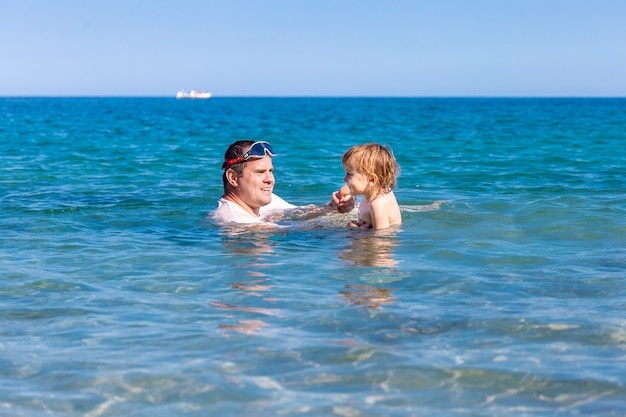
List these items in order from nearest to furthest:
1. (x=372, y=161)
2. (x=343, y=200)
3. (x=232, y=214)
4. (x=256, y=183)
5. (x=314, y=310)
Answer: (x=314, y=310)
(x=372, y=161)
(x=343, y=200)
(x=256, y=183)
(x=232, y=214)

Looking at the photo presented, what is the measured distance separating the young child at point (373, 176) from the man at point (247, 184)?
15.6 inches

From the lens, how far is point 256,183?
8.22 metres

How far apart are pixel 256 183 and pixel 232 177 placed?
263 mm

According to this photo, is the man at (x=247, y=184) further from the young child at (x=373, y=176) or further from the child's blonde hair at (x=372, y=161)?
the child's blonde hair at (x=372, y=161)

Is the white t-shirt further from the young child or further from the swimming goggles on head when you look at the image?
the young child

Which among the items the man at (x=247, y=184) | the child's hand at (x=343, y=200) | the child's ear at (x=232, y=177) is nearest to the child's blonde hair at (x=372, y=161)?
the child's hand at (x=343, y=200)

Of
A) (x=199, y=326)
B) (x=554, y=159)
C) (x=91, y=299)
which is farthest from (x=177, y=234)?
(x=554, y=159)

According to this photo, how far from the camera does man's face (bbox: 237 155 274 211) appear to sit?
26.8 feet

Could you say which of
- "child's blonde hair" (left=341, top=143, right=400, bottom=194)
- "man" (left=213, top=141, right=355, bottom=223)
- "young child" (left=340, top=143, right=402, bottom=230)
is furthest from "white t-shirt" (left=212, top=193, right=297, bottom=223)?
"child's blonde hair" (left=341, top=143, right=400, bottom=194)

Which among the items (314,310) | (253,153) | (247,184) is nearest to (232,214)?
(247,184)

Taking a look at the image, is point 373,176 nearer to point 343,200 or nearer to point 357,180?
point 357,180

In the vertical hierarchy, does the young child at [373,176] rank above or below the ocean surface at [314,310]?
above

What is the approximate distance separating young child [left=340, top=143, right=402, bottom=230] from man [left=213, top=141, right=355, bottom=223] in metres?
0.40

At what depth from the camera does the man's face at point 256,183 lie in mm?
8180
